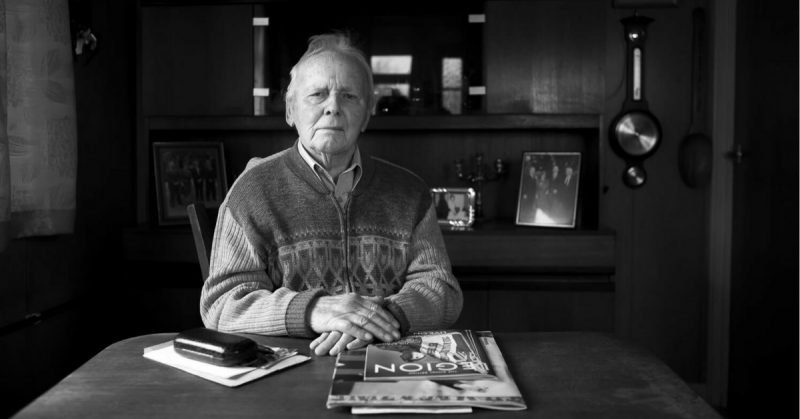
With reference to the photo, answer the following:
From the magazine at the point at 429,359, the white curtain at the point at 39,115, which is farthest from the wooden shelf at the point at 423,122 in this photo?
the magazine at the point at 429,359

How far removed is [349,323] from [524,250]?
5.33ft

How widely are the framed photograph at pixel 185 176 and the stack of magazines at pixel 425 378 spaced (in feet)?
6.56

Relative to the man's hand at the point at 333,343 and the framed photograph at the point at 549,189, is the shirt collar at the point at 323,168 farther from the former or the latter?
the framed photograph at the point at 549,189

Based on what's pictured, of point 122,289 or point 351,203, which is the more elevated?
point 351,203

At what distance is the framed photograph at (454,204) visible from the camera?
10.0 feet

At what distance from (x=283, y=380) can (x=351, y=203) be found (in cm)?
68

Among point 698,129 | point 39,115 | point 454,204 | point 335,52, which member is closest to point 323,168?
point 335,52

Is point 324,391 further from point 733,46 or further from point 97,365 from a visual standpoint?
point 733,46

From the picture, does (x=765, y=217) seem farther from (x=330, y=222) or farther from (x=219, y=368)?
(x=219, y=368)

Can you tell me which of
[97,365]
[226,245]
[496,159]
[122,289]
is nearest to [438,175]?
[496,159]

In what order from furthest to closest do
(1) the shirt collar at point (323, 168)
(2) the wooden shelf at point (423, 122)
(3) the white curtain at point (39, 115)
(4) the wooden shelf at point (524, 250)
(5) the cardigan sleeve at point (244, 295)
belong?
1. (2) the wooden shelf at point (423, 122)
2. (4) the wooden shelf at point (524, 250)
3. (3) the white curtain at point (39, 115)
4. (1) the shirt collar at point (323, 168)
5. (5) the cardigan sleeve at point (244, 295)

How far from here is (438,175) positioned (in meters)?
3.28

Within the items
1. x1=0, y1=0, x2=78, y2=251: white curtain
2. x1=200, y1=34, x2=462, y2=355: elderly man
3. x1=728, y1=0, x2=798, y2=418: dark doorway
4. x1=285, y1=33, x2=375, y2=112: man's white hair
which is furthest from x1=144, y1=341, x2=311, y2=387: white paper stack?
x1=728, y1=0, x2=798, y2=418: dark doorway

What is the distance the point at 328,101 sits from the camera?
5.43 ft
